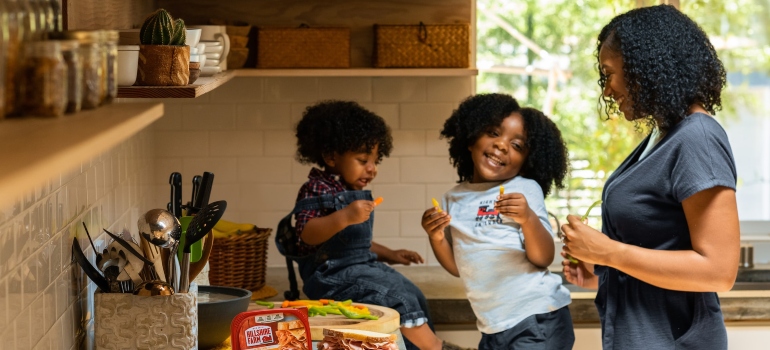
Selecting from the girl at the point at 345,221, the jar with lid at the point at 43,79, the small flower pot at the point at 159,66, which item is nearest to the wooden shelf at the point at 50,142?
the jar with lid at the point at 43,79

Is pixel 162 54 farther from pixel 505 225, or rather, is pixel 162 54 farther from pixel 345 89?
Answer: pixel 345 89

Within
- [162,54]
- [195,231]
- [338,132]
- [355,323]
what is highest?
[162,54]

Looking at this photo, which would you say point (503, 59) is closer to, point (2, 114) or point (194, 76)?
point (194, 76)

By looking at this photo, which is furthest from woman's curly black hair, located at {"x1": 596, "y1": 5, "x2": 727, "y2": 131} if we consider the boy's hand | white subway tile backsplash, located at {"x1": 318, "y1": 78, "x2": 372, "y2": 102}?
white subway tile backsplash, located at {"x1": 318, "y1": 78, "x2": 372, "y2": 102}

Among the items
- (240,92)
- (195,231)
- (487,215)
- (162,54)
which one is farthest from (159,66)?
(240,92)

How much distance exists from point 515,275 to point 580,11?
1396mm

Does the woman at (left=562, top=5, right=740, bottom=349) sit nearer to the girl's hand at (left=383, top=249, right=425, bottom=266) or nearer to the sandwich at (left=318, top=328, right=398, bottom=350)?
the sandwich at (left=318, top=328, right=398, bottom=350)

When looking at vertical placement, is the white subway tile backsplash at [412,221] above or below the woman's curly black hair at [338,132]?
below

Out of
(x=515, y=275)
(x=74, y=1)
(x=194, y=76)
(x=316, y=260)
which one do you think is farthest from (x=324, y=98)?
(x=74, y=1)

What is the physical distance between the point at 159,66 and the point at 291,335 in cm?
65

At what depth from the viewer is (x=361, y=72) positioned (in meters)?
3.54

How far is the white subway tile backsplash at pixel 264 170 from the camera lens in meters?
3.84

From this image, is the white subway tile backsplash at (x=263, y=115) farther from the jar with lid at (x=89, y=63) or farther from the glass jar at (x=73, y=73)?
the glass jar at (x=73, y=73)

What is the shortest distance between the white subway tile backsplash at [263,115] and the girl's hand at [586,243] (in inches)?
68.5
